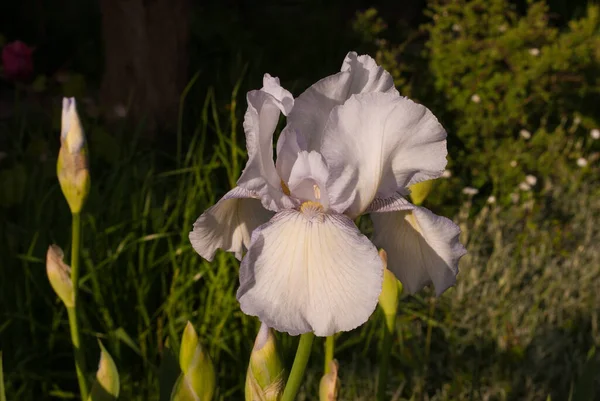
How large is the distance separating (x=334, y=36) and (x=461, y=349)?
2.97 m

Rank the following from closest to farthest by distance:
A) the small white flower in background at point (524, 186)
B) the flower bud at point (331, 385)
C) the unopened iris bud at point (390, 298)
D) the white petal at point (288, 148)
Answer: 1. the white petal at point (288, 148)
2. the flower bud at point (331, 385)
3. the unopened iris bud at point (390, 298)
4. the small white flower in background at point (524, 186)

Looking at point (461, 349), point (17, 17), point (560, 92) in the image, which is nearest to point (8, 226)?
point (461, 349)

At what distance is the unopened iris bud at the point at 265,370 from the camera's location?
904 mm

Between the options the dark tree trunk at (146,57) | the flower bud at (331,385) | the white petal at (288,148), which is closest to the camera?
the white petal at (288,148)

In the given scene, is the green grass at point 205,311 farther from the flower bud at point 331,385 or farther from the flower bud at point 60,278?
the flower bud at point 331,385

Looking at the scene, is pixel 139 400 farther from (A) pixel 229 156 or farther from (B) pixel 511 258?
(B) pixel 511 258

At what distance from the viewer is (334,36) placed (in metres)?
4.81

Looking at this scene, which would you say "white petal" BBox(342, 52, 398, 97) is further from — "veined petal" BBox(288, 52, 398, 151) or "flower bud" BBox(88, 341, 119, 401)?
"flower bud" BBox(88, 341, 119, 401)

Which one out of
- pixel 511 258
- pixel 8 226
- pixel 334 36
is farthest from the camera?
pixel 334 36

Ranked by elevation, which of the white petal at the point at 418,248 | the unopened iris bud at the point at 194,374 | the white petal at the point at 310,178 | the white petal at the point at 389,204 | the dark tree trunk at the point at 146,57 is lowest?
the dark tree trunk at the point at 146,57

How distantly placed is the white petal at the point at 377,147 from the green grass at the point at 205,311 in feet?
3.00

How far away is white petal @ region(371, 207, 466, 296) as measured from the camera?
0.87 metres

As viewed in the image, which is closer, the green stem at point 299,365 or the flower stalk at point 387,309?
the green stem at point 299,365

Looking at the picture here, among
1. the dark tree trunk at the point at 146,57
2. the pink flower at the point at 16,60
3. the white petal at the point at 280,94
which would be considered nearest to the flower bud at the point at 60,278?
the white petal at the point at 280,94
